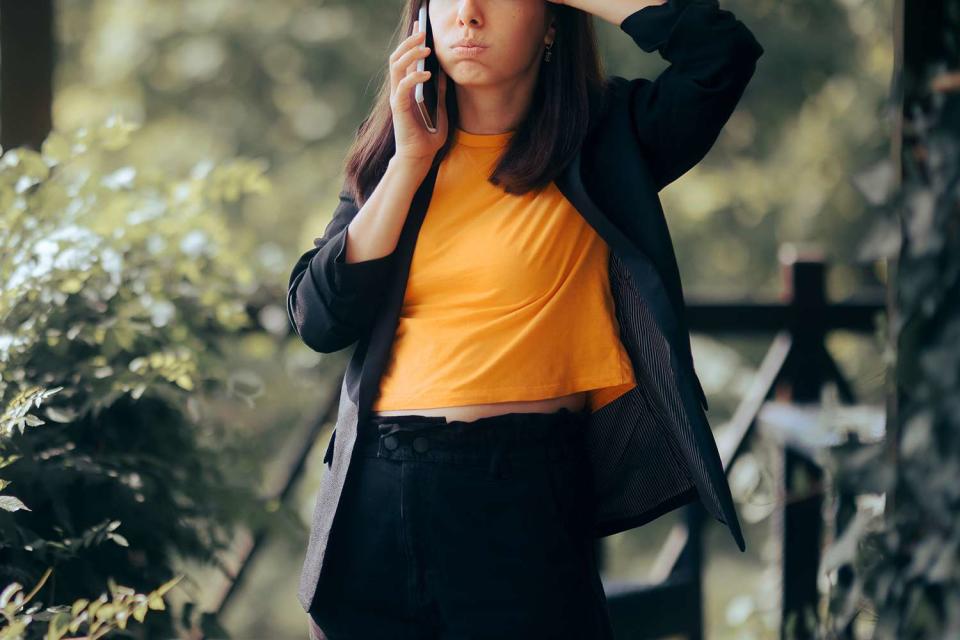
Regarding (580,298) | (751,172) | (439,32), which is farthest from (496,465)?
(751,172)

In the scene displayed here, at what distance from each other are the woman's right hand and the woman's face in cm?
3

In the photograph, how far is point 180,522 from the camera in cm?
220

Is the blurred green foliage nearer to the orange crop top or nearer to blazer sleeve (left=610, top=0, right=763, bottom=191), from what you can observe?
the orange crop top

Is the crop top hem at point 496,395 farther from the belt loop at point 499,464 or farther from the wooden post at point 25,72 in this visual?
the wooden post at point 25,72

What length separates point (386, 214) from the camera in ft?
5.00

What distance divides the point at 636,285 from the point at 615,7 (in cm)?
38

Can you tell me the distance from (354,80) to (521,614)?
740 centimetres

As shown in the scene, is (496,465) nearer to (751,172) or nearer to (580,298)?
(580,298)

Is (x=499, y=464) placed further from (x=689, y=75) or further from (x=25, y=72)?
(x=25, y=72)

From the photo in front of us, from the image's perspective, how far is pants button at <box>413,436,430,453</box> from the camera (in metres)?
1.51

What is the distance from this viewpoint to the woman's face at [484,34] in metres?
1.51

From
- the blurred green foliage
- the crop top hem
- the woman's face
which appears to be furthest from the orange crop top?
the blurred green foliage

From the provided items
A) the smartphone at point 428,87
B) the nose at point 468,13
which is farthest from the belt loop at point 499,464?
the nose at point 468,13

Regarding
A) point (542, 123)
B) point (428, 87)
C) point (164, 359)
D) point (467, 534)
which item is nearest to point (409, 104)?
point (428, 87)
